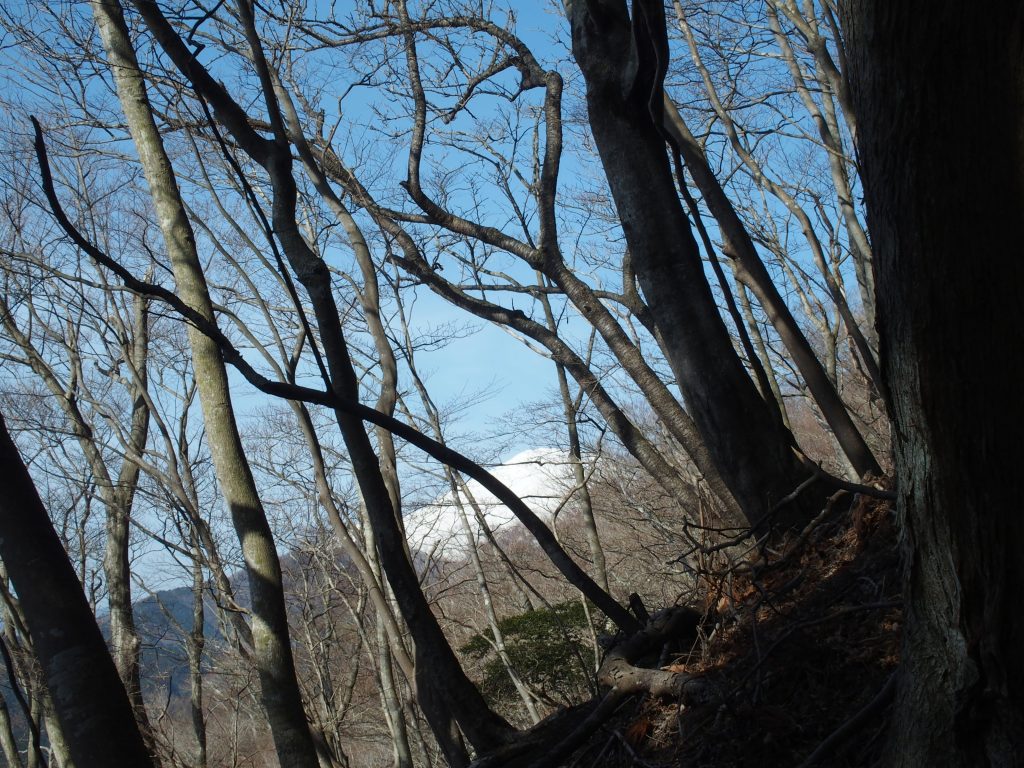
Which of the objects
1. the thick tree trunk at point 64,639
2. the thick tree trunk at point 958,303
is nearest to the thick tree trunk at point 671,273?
the thick tree trunk at point 958,303

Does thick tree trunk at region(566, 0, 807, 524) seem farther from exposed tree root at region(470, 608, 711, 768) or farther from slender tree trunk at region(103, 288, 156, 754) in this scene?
slender tree trunk at region(103, 288, 156, 754)

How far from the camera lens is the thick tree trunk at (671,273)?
10.9 ft

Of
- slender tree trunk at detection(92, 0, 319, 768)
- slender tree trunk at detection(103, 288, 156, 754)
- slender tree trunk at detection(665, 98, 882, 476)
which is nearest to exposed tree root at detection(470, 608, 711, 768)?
slender tree trunk at detection(665, 98, 882, 476)

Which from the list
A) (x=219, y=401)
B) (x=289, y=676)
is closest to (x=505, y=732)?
(x=289, y=676)

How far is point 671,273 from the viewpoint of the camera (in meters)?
3.45

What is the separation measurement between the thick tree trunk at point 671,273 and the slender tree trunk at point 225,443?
242 cm

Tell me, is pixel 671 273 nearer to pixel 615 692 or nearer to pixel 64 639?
pixel 615 692

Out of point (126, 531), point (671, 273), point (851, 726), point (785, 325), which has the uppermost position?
point (126, 531)

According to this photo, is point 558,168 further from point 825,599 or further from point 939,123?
point 939,123

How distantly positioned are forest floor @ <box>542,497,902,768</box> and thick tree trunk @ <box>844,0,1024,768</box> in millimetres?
541

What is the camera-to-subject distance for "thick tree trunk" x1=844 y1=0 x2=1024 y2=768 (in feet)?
4.24

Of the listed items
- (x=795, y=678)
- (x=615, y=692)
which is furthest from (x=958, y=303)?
(x=615, y=692)

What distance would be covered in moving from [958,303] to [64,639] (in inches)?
103

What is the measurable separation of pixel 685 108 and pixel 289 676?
427 inches
